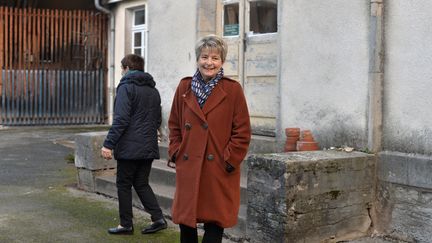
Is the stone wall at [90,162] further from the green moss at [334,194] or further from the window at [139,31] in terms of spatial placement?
the window at [139,31]

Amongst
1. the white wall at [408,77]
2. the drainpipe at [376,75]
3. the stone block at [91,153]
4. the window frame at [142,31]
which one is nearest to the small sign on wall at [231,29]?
the stone block at [91,153]

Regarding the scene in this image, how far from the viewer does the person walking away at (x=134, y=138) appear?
566 centimetres

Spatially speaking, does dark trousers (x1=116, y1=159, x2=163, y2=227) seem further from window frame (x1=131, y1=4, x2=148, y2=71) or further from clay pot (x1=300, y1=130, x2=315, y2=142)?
window frame (x1=131, y1=4, x2=148, y2=71)

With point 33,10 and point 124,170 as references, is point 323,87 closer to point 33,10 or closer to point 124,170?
point 124,170

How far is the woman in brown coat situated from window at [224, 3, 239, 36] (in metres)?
4.36

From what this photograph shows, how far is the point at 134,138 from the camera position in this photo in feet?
18.6

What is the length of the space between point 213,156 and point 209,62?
2.06ft

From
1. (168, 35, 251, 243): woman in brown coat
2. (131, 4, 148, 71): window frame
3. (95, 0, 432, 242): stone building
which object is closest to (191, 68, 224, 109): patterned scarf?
(168, 35, 251, 243): woman in brown coat

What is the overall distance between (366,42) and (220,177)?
2600 millimetres

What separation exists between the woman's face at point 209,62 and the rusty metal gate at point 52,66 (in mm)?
11063

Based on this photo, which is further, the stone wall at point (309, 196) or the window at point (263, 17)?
the window at point (263, 17)

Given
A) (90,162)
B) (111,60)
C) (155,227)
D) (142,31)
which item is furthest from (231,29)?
(111,60)

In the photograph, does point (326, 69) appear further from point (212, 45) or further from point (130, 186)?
point (212, 45)

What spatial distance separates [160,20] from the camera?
368 inches
